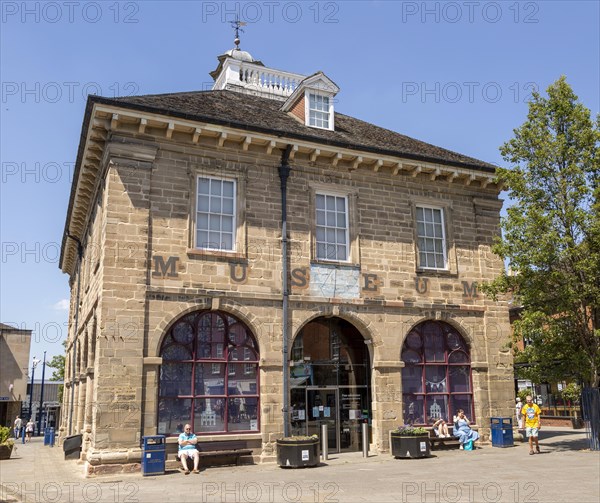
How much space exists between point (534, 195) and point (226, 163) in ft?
29.5

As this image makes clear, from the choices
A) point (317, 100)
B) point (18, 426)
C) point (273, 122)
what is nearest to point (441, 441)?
point (273, 122)

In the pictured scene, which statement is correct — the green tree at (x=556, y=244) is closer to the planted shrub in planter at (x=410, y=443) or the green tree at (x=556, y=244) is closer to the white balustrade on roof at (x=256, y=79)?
the planted shrub in planter at (x=410, y=443)

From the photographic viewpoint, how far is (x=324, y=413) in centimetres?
1738

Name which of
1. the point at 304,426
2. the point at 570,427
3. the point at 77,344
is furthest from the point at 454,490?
the point at 570,427

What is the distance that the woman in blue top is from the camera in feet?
57.7

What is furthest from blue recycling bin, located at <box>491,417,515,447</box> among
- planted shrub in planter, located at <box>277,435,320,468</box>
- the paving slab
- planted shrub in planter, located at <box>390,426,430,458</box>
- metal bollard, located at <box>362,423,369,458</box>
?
planted shrub in planter, located at <box>277,435,320,468</box>

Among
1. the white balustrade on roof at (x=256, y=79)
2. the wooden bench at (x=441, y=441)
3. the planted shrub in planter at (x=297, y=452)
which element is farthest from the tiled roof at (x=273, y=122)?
the wooden bench at (x=441, y=441)

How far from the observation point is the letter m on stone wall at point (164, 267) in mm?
15344

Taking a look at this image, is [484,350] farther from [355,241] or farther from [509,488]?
[509,488]

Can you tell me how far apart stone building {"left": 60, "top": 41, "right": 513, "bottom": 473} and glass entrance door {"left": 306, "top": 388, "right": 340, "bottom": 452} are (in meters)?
0.06

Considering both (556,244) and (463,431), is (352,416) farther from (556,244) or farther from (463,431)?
(556,244)

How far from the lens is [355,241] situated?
1788 centimetres

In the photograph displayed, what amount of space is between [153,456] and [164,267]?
15.1ft

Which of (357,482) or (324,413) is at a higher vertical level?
(324,413)
